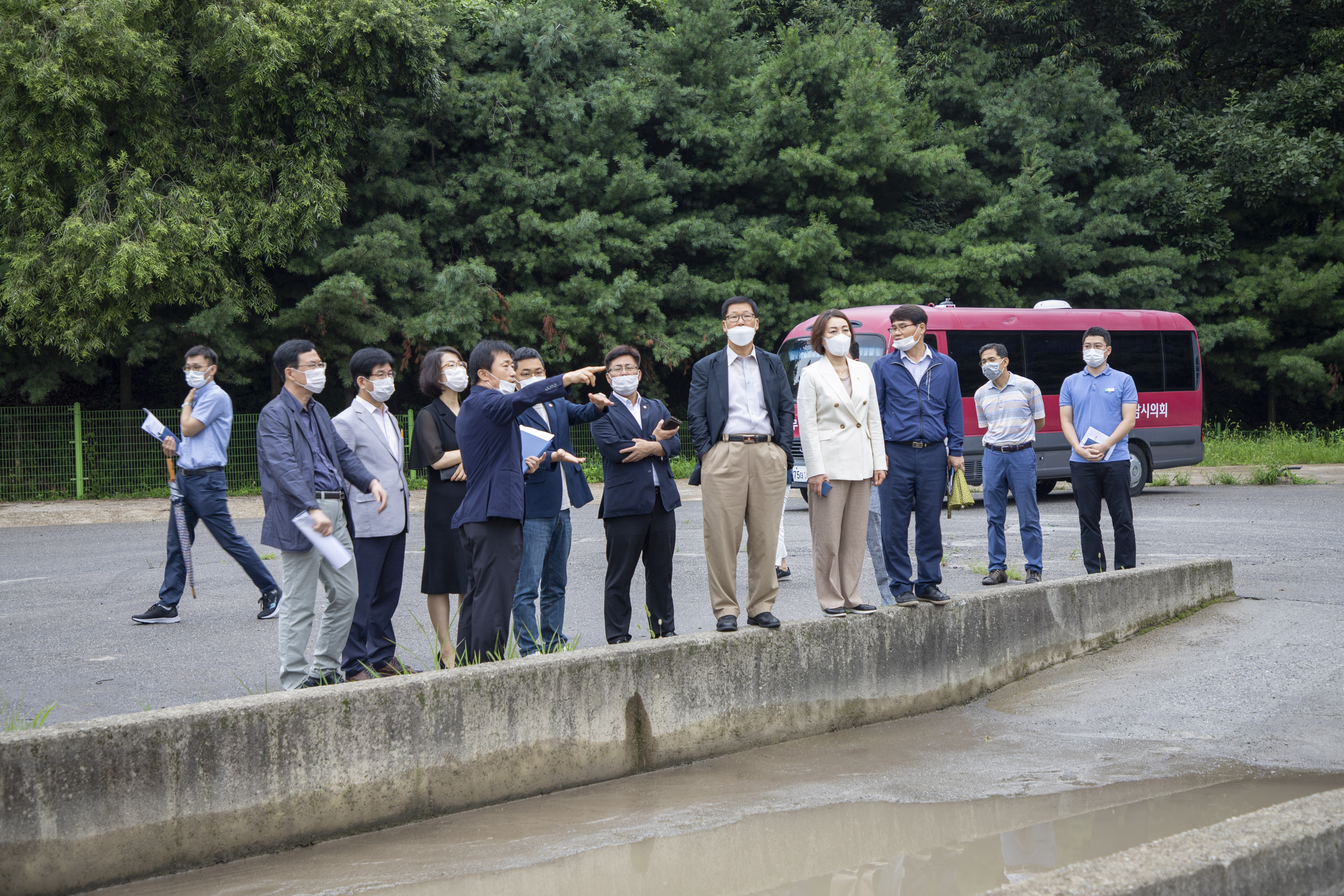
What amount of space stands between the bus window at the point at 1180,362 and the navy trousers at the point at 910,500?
1400 centimetres

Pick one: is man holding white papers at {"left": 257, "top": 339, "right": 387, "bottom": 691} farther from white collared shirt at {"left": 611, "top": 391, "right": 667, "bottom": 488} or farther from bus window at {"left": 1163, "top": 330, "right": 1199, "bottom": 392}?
bus window at {"left": 1163, "top": 330, "right": 1199, "bottom": 392}

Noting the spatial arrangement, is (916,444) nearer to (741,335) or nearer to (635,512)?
(741,335)

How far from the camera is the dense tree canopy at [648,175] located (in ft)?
59.3

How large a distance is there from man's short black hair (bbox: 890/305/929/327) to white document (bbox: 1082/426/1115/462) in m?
2.14

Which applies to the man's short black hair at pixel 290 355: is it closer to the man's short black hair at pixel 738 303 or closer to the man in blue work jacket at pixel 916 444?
the man's short black hair at pixel 738 303

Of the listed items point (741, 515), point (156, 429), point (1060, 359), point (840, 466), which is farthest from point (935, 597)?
point (1060, 359)

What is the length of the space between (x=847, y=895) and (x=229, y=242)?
17.8 m

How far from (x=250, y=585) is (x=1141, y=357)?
49.2ft

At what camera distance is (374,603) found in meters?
6.02

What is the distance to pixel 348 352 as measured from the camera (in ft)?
68.0

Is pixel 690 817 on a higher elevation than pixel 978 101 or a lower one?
lower

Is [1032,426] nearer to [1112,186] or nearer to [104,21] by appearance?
[104,21]

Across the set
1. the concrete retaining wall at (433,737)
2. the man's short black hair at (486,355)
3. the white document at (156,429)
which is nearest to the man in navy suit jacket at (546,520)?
the man's short black hair at (486,355)

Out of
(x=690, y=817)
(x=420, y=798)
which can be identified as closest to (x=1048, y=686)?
(x=690, y=817)
